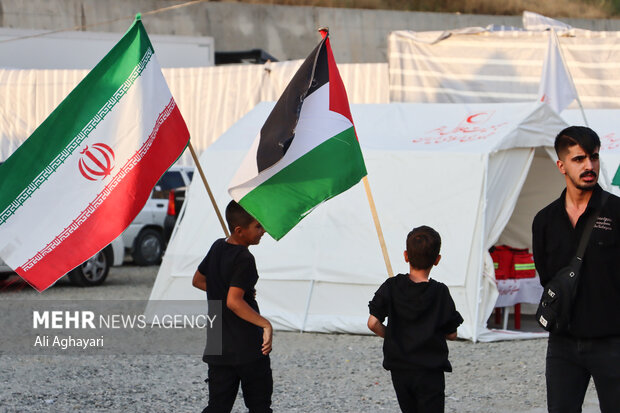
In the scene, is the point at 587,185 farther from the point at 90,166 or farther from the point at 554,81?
the point at 554,81

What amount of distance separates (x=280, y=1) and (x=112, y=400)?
81.1 feet

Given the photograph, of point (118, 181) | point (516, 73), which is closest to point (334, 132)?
point (118, 181)

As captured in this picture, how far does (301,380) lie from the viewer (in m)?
8.17

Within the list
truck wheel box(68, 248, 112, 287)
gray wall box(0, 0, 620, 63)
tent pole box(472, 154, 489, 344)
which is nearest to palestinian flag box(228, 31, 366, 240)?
tent pole box(472, 154, 489, 344)

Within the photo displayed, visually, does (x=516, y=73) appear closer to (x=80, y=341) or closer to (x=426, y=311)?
(x=80, y=341)

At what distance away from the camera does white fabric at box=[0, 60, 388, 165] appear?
19.2m

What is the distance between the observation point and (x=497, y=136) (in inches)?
401

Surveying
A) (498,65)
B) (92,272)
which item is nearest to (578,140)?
(92,272)

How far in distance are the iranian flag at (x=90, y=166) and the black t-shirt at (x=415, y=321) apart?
6.35ft

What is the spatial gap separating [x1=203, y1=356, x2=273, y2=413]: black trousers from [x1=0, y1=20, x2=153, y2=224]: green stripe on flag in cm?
170

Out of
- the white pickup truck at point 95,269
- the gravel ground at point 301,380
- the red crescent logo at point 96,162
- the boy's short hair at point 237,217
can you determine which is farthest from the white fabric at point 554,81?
the boy's short hair at point 237,217

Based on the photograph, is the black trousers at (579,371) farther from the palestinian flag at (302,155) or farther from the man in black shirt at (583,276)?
the palestinian flag at (302,155)

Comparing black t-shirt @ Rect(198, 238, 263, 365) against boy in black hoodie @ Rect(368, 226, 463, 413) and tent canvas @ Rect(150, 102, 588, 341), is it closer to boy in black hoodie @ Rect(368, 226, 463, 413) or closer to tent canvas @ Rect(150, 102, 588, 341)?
boy in black hoodie @ Rect(368, 226, 463, 413)

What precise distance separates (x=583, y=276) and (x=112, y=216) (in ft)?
9.52
